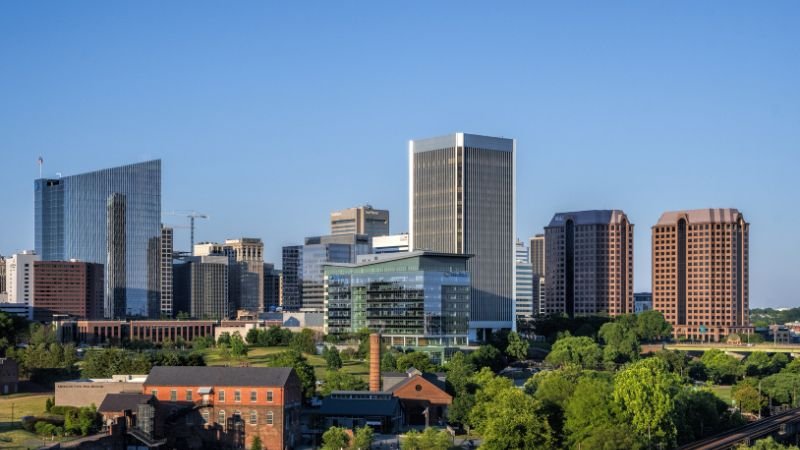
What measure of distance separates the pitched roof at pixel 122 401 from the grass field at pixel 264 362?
157 feet

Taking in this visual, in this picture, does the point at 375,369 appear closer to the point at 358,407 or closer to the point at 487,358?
the point at 358,407

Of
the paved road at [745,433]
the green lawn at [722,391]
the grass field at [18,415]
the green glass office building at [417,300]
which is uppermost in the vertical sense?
the green glass office building at [417,300]

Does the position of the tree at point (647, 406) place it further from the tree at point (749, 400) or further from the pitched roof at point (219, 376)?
the tree at point (749, 400)

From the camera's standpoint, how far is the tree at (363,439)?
95.7 metres

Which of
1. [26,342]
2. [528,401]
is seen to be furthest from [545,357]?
[528,401]

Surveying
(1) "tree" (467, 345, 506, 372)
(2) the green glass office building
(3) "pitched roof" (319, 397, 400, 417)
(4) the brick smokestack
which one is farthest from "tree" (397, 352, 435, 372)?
(3) "pitched roof" (319, 397, 400, 417)

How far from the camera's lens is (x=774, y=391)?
143625 millimetres

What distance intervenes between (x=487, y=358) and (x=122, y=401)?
77123 mm

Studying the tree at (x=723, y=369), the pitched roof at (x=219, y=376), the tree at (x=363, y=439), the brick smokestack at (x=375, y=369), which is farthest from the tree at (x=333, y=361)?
the tree at (x=723, y=369)

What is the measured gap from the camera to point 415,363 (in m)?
148

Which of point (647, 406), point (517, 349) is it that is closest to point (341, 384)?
point (647, 406)

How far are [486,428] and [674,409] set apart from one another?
19.6 meters

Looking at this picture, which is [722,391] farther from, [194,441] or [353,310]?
[194,441]

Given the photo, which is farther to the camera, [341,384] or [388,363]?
[388,363]
